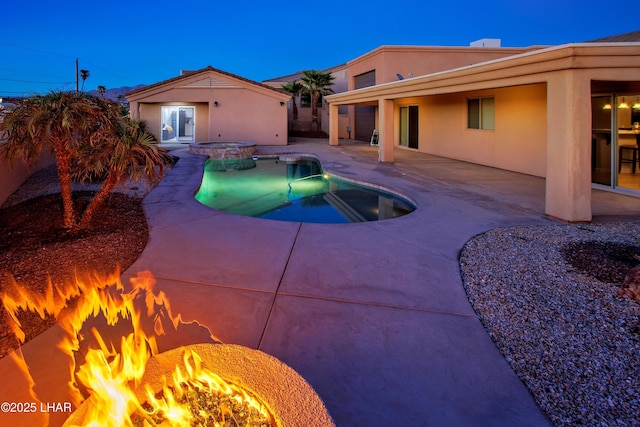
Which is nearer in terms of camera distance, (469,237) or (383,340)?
(383,340)

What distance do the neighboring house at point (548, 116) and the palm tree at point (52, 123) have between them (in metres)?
6.97

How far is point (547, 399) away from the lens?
2535 mm

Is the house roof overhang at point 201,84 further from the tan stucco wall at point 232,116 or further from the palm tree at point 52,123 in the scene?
the palm tree at point 52,123

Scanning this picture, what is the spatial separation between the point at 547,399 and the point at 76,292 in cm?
415

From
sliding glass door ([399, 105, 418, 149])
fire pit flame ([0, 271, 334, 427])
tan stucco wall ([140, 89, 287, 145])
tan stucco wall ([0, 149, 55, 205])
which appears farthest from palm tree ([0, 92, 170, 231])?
A: tan stucco wall ([140, 89, 287, 145])

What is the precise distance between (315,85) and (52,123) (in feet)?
80.5

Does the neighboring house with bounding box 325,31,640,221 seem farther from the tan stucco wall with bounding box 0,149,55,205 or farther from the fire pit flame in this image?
the tan stucco wall with bounding box 0,149,55,205

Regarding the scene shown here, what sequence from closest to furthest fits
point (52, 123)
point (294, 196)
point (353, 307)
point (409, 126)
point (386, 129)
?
point (353, 307), point (52, 123), point (294, 196), point (386, 129), point (409, 126)

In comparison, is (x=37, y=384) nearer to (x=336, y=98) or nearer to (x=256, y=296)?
(x=256, y=296)

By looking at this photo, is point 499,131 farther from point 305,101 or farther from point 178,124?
point 305,101

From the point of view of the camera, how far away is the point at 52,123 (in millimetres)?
5324

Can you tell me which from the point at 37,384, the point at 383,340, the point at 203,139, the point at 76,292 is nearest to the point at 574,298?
the point at 383,340

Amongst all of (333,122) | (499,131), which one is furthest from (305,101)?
(499,131)

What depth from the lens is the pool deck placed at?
2502 millimetres
